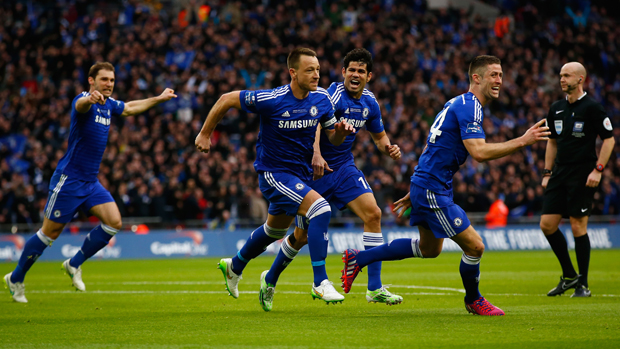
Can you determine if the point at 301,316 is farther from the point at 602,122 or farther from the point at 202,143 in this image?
the point at 602,122

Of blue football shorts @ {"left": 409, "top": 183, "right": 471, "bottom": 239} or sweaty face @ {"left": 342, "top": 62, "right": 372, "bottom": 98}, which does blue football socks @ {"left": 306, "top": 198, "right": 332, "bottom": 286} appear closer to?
blue football shorts @ {"left": 409, "top": 183, "right": 471, "bottom": 239}

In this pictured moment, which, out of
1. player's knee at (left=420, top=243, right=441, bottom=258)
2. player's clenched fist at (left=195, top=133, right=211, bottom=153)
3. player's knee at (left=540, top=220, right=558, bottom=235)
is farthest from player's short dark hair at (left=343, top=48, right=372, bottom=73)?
player's knee at (left=540, top=220, right=558, bottom=235)

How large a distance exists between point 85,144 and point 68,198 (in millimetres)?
711

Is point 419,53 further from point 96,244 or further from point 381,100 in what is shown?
point 96,244

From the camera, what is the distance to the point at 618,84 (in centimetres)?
2973

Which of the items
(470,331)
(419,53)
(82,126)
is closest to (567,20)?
(419,53)

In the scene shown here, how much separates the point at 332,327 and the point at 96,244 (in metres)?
4.63

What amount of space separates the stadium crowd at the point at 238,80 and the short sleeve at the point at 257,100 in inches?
534

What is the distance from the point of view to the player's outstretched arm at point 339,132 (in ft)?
23.5

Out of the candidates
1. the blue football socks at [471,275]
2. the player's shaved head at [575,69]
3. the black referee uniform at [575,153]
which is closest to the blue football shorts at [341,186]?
the blue football socks at [471,275]

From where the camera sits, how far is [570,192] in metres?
9.30

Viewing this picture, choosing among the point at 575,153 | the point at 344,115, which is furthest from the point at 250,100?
the point at 575,153

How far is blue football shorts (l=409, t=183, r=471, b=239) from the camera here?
22.4ft

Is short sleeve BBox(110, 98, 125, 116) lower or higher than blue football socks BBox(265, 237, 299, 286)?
higher
